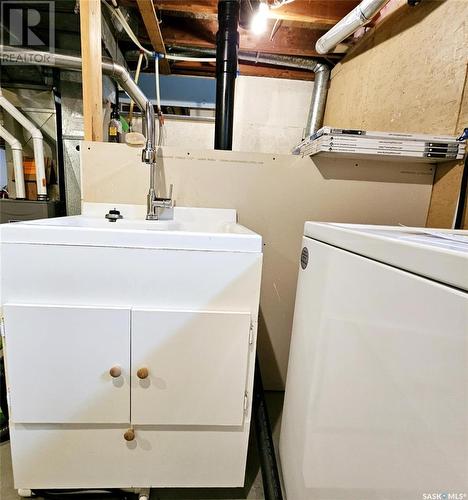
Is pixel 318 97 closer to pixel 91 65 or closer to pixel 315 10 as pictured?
pixel 315 10

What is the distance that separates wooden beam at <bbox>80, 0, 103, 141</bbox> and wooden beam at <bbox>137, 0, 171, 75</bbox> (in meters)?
0.31

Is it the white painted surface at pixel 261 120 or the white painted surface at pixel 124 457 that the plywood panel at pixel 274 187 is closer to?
the white painted surface at pixel 124 457

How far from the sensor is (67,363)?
600mm

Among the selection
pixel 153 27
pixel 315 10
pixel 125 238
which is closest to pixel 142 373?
pixel 125 238

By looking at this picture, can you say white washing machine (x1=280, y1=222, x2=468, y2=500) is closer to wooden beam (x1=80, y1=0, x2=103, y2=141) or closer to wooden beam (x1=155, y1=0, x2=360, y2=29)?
wooden beam (x1=80, y1=0, x2=103, y2=141)

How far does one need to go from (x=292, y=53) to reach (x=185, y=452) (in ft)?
7.52

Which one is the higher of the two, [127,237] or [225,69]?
[225,69]

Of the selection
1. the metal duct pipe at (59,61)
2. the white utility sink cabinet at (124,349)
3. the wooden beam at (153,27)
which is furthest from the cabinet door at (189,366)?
the wooden beam at (153,27)

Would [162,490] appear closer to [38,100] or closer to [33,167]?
[33,167]

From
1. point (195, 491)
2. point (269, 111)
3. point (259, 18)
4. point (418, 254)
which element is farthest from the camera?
Result: point (269, 111)

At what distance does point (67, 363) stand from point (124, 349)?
0.14m

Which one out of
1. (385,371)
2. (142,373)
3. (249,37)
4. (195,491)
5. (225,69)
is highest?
(249,37)

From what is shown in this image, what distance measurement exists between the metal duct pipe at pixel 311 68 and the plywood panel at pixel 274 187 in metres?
0.97

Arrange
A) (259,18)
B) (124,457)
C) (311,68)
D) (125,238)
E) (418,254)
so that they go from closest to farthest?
(418,254)
(125,238)
(124,457)
(259,18)
(311,68)
